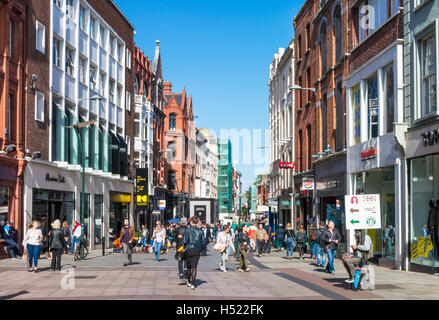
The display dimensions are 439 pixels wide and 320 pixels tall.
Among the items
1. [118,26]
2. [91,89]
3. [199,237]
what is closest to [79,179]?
[91,89]

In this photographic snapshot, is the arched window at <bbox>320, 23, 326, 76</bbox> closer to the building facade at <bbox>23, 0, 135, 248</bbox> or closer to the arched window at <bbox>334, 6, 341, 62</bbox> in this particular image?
the arched window at <bbox>334, 6, 341, 62</bbox>

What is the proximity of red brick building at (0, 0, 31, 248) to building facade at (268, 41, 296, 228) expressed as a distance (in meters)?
20.6

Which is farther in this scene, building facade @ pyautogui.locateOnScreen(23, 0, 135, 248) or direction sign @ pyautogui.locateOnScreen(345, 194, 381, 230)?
building facade @ pyautogui.locateOnScreen(23, 0, 135, 248)

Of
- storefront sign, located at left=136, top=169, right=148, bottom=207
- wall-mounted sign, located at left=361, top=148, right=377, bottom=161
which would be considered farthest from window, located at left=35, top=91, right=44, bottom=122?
storefront sign, located at left=136, top=169, right=148, bottom=207

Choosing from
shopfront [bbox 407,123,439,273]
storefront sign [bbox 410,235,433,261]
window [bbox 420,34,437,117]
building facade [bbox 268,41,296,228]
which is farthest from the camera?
building facade [bbox 268,41,296,228]

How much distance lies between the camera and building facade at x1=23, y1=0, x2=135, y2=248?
29281mm

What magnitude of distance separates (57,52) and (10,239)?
12.2 meters

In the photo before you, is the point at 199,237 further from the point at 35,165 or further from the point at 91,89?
the point at 91,89

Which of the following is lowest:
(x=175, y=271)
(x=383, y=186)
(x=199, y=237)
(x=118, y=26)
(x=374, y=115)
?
(x=175, y=271)

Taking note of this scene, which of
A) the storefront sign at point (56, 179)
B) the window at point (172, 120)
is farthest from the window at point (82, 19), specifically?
the window at point (172, 120)

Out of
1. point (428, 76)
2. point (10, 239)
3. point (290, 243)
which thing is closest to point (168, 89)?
point (290, 243)

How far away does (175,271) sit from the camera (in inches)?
820

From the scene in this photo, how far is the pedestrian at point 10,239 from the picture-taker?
24.7 m
